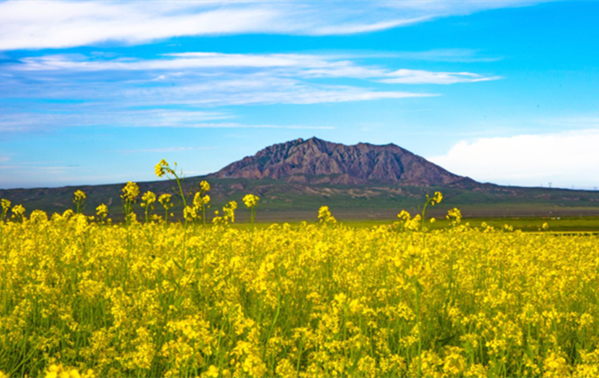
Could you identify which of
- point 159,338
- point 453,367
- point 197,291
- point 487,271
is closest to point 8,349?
point 159,338

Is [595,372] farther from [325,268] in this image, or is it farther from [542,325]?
[325,268]

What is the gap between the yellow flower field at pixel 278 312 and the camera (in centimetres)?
454

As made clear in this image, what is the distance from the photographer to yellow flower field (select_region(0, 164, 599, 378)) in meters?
4.54

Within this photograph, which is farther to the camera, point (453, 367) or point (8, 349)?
point (8, 349)

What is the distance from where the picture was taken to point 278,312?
4434 millimetres

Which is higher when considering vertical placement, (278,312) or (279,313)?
(278,312)

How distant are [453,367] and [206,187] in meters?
5.09

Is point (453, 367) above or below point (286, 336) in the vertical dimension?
above

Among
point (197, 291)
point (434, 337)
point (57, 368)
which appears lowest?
point (434, 337)

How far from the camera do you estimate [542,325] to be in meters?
6.59

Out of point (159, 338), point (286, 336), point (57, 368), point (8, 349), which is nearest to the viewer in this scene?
point (57, 368)

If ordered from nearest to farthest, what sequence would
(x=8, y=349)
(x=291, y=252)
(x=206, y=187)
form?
(x=8, y=349), (x=206, y=187), (x=291, y=252)

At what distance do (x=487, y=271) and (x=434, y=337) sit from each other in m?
4.40

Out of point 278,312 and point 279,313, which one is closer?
point 278,312
